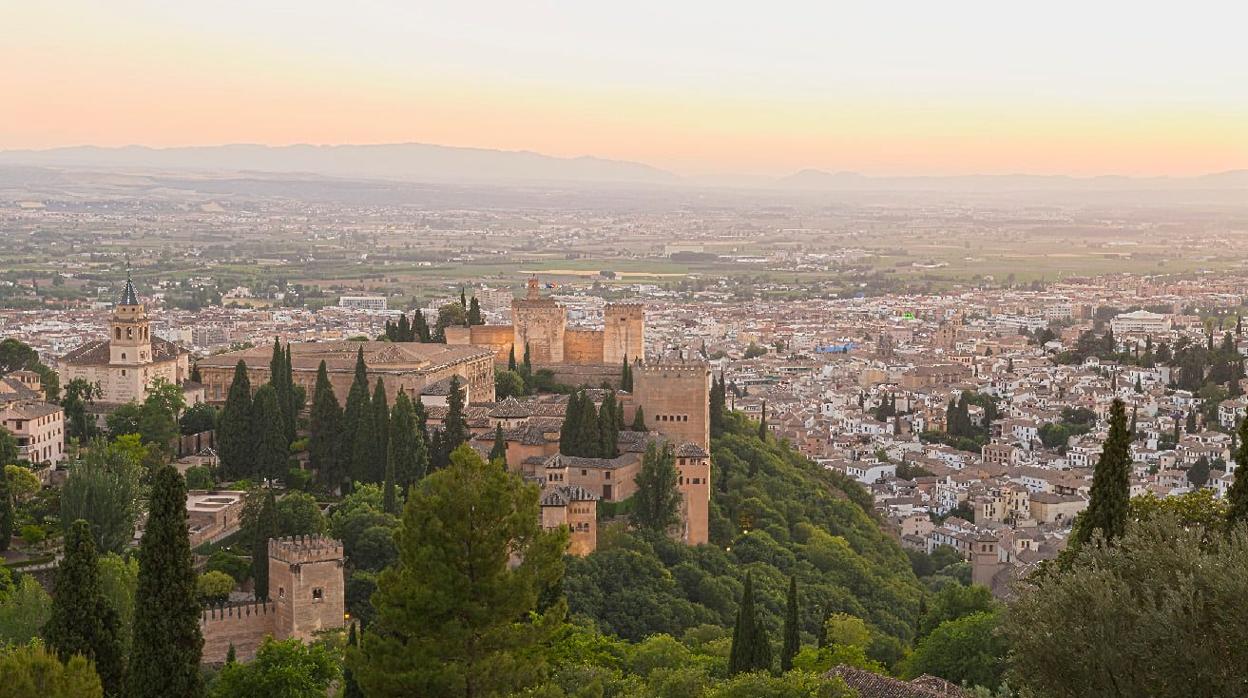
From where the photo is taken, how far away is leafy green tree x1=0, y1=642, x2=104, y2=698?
43.2 ft

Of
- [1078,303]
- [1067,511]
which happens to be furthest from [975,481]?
[1078,303]

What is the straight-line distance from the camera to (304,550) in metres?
22.2

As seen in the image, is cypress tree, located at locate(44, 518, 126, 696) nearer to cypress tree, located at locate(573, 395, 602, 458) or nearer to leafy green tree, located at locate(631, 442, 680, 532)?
leafy green tree, located at locate(631, 442, 680, 532)

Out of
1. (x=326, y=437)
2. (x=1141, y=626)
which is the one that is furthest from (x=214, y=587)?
(x=1141, y=626)

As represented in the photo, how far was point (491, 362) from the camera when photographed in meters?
38.8

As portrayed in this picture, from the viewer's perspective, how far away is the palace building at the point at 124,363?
3475 centimetres

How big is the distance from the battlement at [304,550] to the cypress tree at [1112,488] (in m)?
10.6

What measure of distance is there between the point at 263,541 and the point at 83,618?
752 centimetres

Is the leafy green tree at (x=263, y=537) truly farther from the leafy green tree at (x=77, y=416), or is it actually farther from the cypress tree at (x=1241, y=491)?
the cypress tree at (x=1241, y=491)

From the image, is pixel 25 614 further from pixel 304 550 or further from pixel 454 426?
pixel 454 426

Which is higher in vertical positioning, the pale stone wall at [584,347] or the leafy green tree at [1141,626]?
the leafy green tree at [1141,626]

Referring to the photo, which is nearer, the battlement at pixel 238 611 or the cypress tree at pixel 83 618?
the cypress tree at pixel 83 618

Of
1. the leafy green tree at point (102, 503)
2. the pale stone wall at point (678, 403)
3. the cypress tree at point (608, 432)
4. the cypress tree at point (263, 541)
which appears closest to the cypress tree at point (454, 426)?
the cypress tree at point (608, 432)

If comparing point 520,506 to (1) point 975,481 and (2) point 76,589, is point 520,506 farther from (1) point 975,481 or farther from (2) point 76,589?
(1) point 975,481
